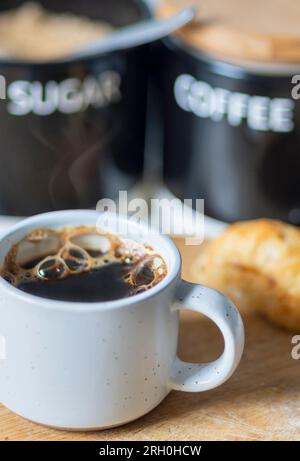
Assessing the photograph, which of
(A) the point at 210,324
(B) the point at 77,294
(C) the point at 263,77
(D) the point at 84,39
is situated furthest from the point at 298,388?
(D) the point at 84,39

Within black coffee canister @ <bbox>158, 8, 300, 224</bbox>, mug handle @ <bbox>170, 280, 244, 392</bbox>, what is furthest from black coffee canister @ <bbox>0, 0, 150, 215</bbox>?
mug handle @ <bbox>170, 280, 244, 392</bbox>

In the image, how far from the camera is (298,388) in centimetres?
81

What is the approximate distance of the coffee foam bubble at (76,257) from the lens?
2.43ft

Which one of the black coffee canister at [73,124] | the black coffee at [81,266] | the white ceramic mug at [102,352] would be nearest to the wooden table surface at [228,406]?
the white ceramic mug at [102,352]

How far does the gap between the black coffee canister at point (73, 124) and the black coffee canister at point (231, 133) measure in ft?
0.18

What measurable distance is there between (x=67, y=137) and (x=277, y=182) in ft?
0.85

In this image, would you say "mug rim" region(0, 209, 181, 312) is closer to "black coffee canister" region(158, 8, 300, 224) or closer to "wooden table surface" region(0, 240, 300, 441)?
"wooden table surface" region(0, 240, 300, 441)

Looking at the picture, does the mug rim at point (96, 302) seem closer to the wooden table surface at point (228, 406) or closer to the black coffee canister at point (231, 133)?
the wooden table surface at point (228, 406)

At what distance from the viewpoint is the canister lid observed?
0.97m

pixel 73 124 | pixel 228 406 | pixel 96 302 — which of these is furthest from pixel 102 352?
pixel 73 124

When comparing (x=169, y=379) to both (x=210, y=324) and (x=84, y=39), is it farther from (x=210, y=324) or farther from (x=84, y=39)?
(x=84, y=39)

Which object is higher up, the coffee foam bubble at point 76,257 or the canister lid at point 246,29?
the canister lid at point 246,29

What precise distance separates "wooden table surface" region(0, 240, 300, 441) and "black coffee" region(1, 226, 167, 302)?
125 mm

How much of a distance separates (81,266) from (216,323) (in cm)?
13
